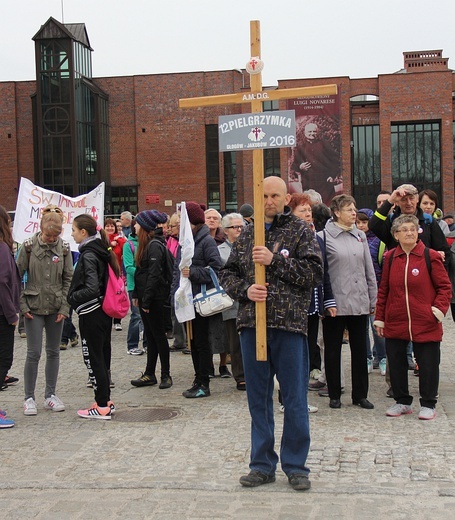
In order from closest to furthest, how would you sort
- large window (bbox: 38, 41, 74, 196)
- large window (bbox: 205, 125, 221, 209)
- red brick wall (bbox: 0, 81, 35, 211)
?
1. large window (bbox: 38, 41, 74, 196)
2. large window (bbox: 205, 125, 221, 209)
3. red brick wall (bbox: 0, 81, 35, 211)

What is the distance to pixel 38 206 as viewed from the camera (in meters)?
11.2

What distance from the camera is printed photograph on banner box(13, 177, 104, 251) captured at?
433 inches

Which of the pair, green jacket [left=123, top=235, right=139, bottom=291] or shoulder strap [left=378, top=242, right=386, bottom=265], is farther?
green jacket [left=123, top=235, right=139, bottom=291]

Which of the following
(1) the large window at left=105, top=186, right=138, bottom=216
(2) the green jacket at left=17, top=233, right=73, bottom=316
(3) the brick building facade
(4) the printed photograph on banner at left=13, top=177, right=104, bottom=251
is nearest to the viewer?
(2) the green jacket at left=17, top=233, right=73, bottom=316

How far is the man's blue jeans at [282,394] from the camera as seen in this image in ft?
16.6

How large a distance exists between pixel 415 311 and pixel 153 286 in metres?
3.07

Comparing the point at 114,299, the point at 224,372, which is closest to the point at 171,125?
the point at 224,372

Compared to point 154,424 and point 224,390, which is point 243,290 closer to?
point 154,424

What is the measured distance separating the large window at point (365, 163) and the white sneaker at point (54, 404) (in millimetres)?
40108

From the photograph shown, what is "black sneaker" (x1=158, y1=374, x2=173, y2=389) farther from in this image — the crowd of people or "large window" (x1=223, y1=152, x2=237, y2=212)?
"large window" (x1=223, y1=152, x2=237, y2=212)

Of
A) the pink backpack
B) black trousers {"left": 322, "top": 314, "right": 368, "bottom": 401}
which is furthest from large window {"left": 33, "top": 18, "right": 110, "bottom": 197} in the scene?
black trousers {"left": 322, "top": 314, "right": 368, "bottom": 401}

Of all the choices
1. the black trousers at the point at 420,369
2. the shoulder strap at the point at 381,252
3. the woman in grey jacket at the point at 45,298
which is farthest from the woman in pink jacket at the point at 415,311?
the woman in grey jacket at the point at 45,298

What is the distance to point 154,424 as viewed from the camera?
277 inches

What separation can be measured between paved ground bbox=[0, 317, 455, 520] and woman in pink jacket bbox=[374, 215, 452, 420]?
27cm
